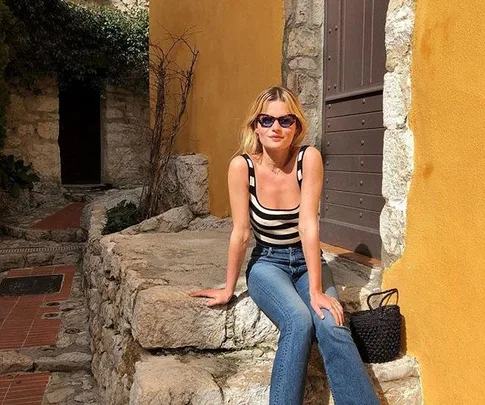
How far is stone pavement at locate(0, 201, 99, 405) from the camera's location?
3.79 metres

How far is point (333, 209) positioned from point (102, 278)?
1851 mm

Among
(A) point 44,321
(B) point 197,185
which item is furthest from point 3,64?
(A) point 44,321

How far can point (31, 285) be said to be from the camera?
609 centimetres

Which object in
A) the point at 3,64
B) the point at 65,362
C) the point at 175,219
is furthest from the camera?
the point at 3,64

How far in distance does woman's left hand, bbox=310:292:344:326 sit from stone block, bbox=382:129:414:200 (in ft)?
2.08

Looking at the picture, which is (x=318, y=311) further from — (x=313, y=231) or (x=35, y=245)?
(x=35, y=245)

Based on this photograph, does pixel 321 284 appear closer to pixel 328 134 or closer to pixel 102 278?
pixel 328 134

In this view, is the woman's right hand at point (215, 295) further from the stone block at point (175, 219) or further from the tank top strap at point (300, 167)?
the stone block at point (175, 219)

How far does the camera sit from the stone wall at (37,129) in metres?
9.47

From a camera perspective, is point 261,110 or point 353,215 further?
point 353,215

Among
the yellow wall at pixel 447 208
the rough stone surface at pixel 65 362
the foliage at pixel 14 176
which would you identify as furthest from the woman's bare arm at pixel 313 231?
the foliage at pixel 14 176

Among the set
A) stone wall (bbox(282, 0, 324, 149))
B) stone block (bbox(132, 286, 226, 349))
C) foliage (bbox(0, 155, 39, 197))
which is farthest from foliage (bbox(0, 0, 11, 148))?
stone block (bbox(132, 286, 226, 349))

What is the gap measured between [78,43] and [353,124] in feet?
26.0

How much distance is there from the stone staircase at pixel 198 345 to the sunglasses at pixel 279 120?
2.70ft
